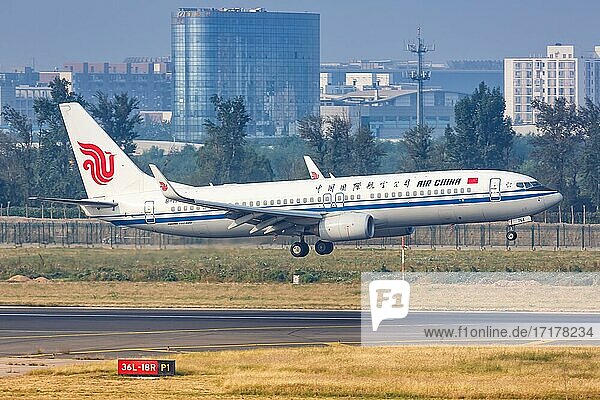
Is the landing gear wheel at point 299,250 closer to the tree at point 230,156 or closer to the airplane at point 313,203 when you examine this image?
the airplane at point 313,203

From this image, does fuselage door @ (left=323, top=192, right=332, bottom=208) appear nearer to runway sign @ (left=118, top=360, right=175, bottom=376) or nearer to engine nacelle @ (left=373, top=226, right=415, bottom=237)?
engine nacelle @ (left=373, top=226, right=415, bottom=237)

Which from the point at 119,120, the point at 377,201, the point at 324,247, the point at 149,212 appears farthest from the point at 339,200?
the point at 119,120

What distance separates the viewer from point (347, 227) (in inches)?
2648

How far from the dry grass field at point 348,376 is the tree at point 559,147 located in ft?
279

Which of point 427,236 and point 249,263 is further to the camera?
point 427,236

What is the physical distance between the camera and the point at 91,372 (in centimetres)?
3959

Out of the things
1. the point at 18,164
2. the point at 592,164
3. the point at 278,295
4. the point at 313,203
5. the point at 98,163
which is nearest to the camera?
the point at 278,295

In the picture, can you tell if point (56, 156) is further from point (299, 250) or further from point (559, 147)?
point (299, 250)

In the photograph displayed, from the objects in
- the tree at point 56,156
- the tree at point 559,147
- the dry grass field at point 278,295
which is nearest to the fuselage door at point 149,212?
the dry grass field at point 278,295

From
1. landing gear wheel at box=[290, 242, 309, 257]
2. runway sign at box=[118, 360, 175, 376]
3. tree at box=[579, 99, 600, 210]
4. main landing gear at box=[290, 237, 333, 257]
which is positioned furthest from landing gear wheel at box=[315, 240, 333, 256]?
tree at box=[579, 99, 600, 210]

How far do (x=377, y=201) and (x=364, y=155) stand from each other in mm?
72892

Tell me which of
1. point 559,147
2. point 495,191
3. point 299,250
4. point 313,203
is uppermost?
point 559,147

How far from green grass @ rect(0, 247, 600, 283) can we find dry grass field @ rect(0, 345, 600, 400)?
27.7 meters

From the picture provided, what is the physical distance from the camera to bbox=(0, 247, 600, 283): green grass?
72.8 metres
